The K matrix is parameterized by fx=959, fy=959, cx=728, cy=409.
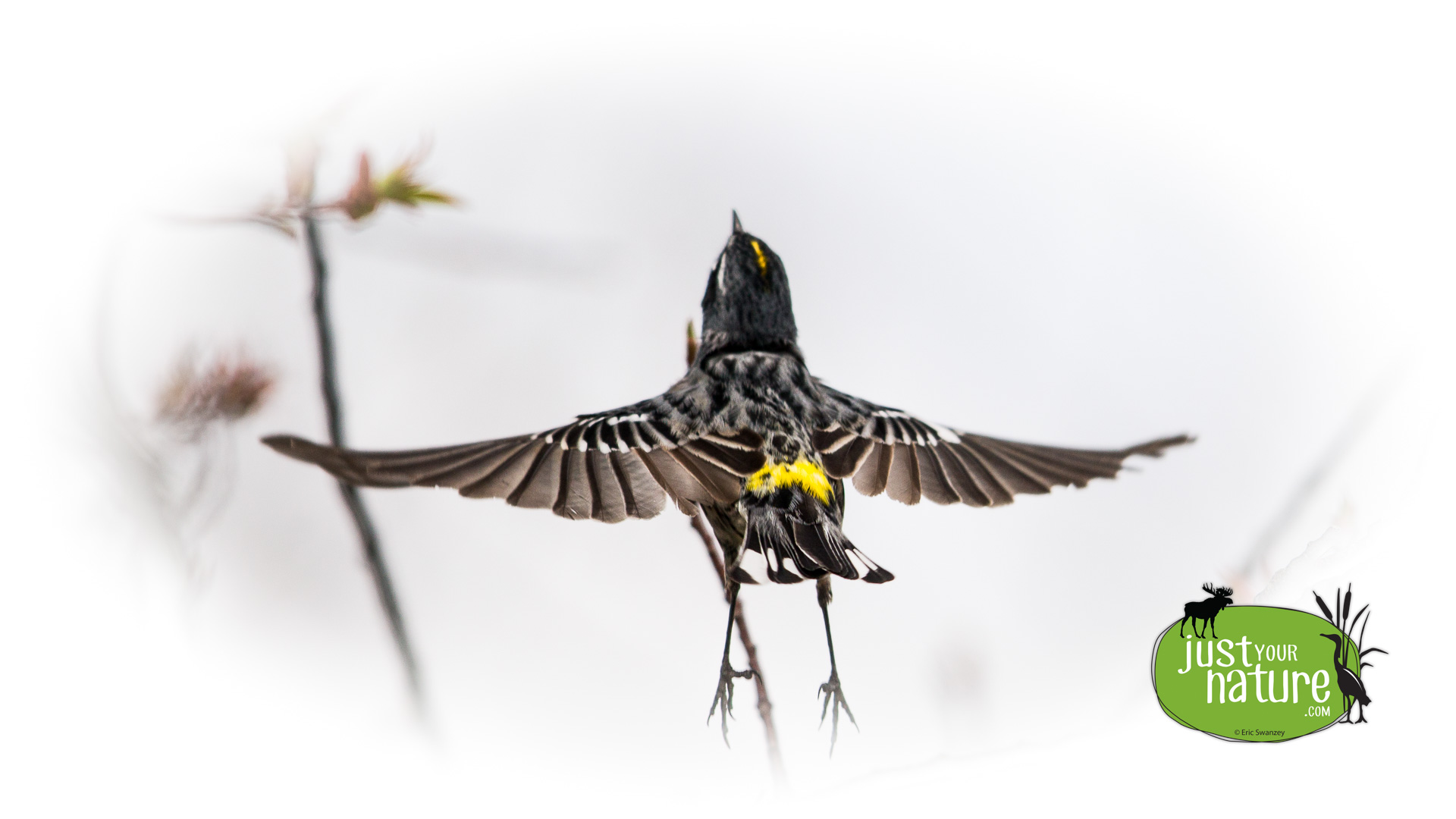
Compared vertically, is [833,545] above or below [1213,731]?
above

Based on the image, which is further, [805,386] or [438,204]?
[805,386]

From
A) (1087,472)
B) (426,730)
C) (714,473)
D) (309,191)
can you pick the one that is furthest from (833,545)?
(309,191)

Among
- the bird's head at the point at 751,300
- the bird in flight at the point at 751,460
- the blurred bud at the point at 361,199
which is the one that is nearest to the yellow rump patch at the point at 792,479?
the bird in flight at the point at 751,460

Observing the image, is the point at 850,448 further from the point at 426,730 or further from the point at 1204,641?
the point at 426,730

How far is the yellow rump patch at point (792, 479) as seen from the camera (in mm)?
1120

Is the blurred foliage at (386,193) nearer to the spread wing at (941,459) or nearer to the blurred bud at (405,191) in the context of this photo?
the blurred bud at (405,191)

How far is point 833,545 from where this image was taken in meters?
1.05

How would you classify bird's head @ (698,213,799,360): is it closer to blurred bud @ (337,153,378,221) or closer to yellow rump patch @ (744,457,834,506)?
yellow rump patch @ (744,457,834,506)

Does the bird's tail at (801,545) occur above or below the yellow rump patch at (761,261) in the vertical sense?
below

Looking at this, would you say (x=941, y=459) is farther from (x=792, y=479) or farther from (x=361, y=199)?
(x=361, y=199)

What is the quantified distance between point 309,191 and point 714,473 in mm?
557

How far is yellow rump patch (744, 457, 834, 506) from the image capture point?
1.12m

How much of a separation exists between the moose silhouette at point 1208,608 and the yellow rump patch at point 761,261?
0.71 metres

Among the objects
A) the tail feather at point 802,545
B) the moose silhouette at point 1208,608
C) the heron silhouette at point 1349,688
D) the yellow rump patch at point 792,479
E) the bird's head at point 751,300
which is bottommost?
the heron silhouette at point 1349,688
